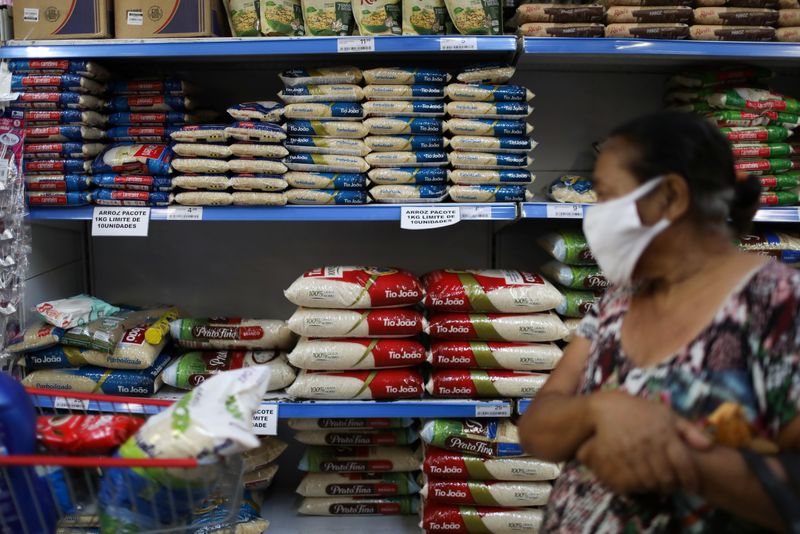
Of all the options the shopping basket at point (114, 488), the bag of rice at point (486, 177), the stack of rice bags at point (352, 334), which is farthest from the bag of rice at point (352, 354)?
the shopping basket at point (114, 488)

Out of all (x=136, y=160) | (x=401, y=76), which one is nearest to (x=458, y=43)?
(x=401, y=76)

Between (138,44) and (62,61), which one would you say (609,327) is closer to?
(138,44)

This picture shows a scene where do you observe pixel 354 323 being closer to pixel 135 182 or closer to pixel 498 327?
pixel 498 327

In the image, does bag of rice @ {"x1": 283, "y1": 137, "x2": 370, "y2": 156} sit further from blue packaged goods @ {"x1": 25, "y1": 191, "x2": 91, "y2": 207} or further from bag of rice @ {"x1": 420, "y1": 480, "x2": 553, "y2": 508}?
bag of rice @ {"x1": 420, "y1": 480, "x2": 553, "y2": 508}

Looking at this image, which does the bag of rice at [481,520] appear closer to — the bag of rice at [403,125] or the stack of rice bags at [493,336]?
the stack of rice bags at [493,336]

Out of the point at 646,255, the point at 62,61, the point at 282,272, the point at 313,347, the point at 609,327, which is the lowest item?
the point at 313,347

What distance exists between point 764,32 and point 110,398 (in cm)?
222

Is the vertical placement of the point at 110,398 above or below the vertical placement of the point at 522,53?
below

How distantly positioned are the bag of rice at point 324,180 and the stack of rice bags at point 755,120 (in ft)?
4.14

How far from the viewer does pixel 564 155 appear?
2.46 m

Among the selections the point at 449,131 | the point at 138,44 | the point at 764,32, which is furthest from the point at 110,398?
the point at 764,32

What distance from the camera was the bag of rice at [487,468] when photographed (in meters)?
2.06

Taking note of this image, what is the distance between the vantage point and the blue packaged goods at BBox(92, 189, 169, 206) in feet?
6.65

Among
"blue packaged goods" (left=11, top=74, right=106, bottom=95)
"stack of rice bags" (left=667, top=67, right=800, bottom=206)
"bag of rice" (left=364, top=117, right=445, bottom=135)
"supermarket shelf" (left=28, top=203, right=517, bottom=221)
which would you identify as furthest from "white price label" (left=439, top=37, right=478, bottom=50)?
"blue packaged goods" (left=11, top=74, right=106, bottom=95)
